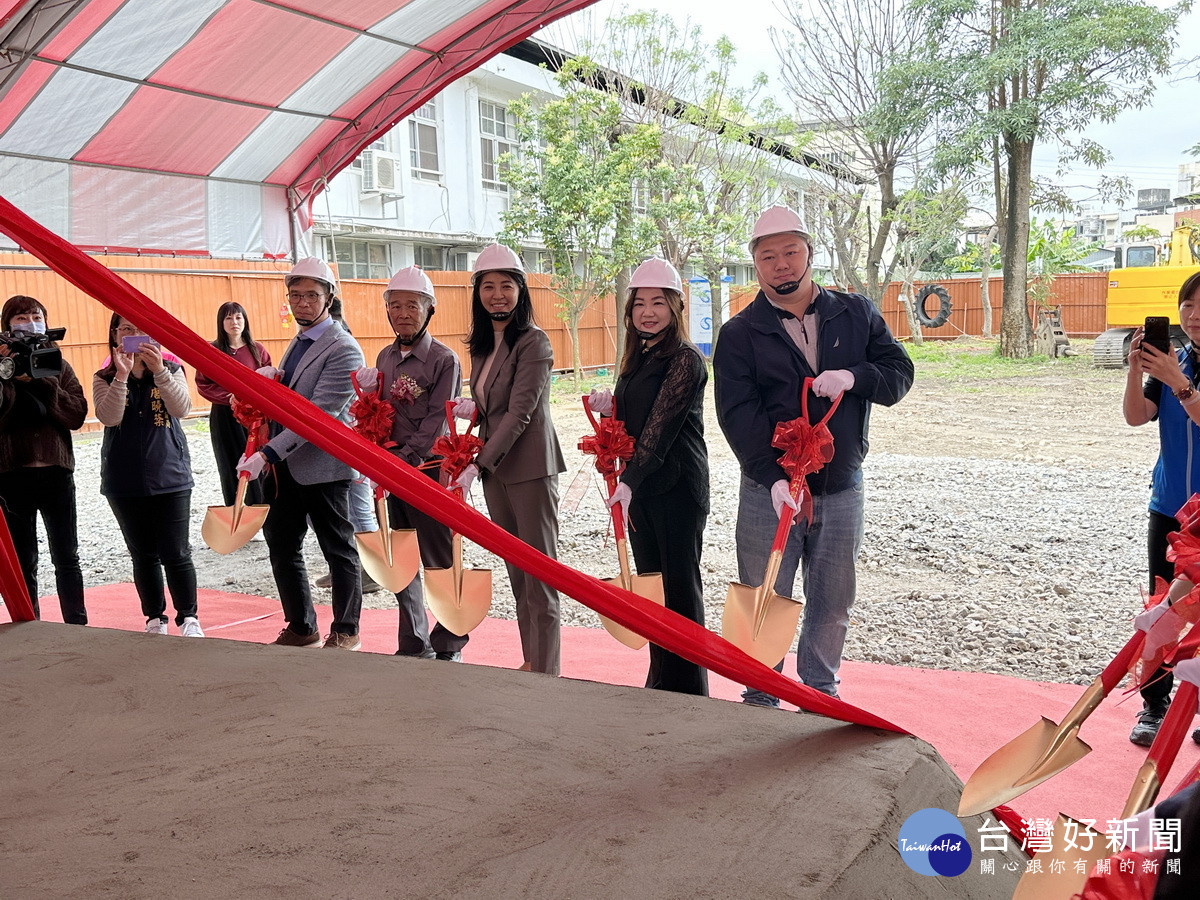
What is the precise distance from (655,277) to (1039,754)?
151cm

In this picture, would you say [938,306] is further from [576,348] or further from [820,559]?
[820,559]

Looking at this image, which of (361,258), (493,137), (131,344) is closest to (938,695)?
(131,344)

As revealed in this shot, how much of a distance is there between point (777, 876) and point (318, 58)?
5541 millimetres

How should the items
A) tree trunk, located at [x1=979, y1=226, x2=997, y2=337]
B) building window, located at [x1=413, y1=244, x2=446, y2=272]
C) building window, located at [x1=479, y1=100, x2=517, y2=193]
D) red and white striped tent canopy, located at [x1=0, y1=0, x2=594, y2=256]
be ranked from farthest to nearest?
tree trunk, located at [x1=979, y1=226, x2=997, y2=337]
building window, located at [x1=479, y1=100, x2=517, y2=193]
building window, located at [x1=413, y1=244, x2=446, y2=272]
red and white striped tent canopy, located at [x1=0, y1=0, x2=594, y2=256]

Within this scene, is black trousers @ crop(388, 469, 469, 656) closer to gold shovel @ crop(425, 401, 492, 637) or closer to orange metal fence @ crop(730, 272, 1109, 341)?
gold shovel @ crop(425, 401, 492, 637)

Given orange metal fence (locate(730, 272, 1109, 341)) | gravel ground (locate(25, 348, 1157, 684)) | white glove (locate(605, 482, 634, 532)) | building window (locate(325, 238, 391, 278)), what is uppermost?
building window (locate(325, 238, 391, 278))

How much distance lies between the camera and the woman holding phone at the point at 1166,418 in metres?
2.07

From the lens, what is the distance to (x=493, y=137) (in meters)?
14.5

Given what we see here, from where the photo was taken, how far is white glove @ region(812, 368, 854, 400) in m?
2.06

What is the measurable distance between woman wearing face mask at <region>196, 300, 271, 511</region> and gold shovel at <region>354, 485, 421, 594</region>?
646mm

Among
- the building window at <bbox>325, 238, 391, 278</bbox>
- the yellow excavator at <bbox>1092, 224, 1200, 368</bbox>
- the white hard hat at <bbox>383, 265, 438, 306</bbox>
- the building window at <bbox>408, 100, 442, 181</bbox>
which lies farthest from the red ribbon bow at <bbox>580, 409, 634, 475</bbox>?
the building window at <bbox>408, 100, 442, 181</bbox>

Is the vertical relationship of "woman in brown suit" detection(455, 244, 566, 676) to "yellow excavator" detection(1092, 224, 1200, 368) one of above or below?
below

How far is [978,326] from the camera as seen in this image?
18250 mm

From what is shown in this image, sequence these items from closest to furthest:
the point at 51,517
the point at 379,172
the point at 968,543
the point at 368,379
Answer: the point at 368,379
the point at 51,517
the point at 968,543
the point at 379,172
